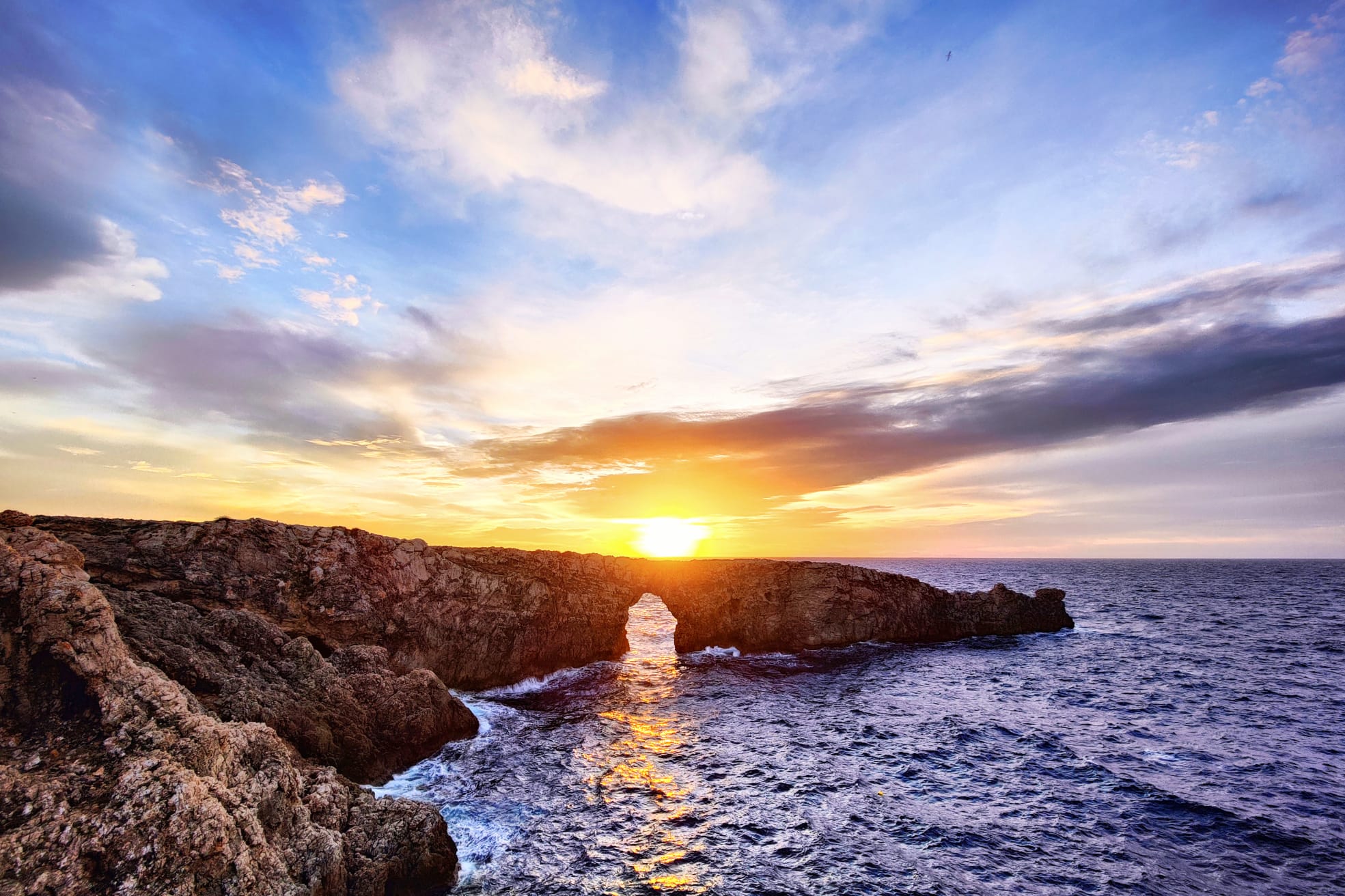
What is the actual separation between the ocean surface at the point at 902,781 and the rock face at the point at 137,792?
2.62 meters

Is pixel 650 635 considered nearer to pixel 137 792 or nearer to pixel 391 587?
pixel 391 587

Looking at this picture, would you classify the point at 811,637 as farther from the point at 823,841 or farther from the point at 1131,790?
the point at 823,841

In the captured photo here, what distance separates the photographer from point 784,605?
42.4 metres


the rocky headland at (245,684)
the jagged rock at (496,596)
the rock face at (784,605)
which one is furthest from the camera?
the rock face at (784,605)

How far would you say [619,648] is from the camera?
1577 inches

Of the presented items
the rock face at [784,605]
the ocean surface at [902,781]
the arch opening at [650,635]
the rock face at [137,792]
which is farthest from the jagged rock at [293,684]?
the rock face at [784,605]

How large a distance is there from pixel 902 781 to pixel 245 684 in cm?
2062

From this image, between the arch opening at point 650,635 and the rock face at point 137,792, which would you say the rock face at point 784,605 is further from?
the rock face at point 137,792

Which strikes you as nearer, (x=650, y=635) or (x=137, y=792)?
(x=137, y=792)

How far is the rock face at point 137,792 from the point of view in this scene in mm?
8484

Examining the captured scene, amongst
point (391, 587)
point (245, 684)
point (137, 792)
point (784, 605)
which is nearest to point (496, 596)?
point (391, 587)

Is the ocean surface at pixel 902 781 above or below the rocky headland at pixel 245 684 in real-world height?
below

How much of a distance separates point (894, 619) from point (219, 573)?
42915 millimetres

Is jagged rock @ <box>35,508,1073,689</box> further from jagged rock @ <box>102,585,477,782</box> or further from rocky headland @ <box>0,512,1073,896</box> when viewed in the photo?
jagged rock @ <box>102,585,477,782</box>
